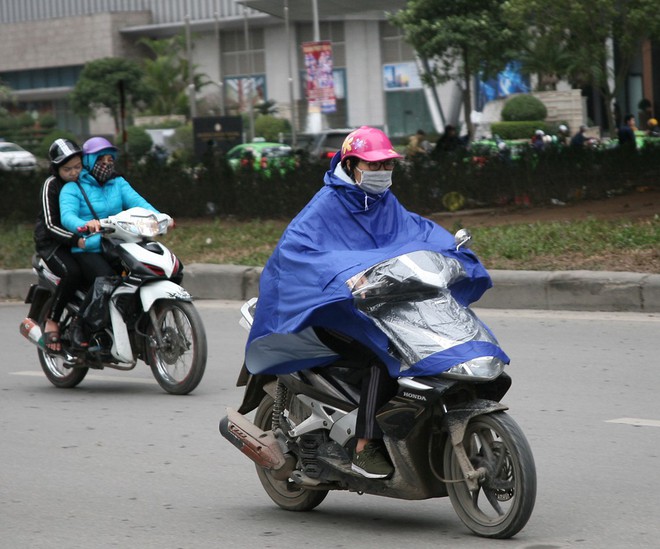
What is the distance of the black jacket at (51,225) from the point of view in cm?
895

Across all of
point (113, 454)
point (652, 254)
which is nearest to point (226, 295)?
point (652, 254)

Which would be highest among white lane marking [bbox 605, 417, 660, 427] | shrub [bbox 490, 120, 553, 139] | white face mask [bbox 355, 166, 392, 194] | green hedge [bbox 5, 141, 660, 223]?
shrub [bbox 490, 120, 553, 139]

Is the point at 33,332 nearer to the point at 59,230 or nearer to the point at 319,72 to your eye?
the point at 59,230

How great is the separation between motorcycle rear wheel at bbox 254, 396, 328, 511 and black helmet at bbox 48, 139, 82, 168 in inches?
149

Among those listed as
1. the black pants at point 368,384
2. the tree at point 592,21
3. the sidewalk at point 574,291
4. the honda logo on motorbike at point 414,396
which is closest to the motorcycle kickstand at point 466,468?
the honda logo on motorbike at point 414,396

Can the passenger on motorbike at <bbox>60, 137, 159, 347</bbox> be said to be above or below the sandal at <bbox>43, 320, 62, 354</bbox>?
above

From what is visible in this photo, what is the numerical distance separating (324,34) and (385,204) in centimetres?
6607

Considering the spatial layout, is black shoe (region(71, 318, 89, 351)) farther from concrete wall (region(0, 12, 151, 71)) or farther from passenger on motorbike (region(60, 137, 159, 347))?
concrete wall (region(0, 12, 151, 71))

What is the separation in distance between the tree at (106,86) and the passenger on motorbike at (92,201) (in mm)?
53579

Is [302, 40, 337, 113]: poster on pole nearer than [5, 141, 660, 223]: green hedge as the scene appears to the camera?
No

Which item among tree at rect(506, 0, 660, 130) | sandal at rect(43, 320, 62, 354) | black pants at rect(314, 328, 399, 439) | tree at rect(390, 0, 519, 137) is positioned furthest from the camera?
tree at rect(390, 0, 519, 137)

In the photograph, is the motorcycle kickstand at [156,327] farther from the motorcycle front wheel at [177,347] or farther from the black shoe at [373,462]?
the black shoe at [373,462]

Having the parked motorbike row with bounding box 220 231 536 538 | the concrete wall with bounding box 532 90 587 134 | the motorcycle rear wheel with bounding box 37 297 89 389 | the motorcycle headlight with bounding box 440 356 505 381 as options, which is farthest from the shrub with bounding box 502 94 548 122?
the motorcycle headlight with bounding box 440 356 505 381

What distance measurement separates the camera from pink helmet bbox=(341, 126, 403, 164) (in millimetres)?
5230
